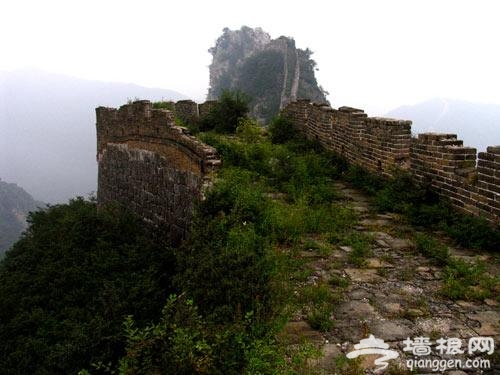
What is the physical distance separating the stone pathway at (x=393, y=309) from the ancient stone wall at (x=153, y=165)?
289 cm

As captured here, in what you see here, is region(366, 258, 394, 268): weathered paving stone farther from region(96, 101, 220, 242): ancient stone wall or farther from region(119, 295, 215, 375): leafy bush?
region(96, 101, 220, 242): ancient stone wall

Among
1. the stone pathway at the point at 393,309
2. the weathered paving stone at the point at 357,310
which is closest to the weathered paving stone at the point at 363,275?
the stone pathway at the point at 393,309

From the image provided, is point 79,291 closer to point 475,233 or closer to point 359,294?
point 359,294

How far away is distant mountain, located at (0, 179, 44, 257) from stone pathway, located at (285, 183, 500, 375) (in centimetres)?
7118

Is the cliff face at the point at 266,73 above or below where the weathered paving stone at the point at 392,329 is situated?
above

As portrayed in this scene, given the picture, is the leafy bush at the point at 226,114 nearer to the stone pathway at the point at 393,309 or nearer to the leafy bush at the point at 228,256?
the leafy bush at the point at 228,256

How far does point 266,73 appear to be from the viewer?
64375mm

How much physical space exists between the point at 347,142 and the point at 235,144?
2.38 metres

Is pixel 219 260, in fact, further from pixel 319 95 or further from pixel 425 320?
pixel 319 95

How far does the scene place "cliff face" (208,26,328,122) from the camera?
60656mm

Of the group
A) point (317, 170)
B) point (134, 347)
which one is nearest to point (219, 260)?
point (134, 347)

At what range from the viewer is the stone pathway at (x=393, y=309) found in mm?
3275

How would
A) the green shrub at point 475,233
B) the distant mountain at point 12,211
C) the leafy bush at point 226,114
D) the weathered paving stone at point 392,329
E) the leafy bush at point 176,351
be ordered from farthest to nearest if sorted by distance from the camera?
1. the distant mountain at point 12,211
2. the leafy bush at point 226,114
3. the green shrub at point 475,233
4. the weathered paving stone at point 392,329
5. the leafy bush at point 176,351

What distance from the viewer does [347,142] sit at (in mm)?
9125
